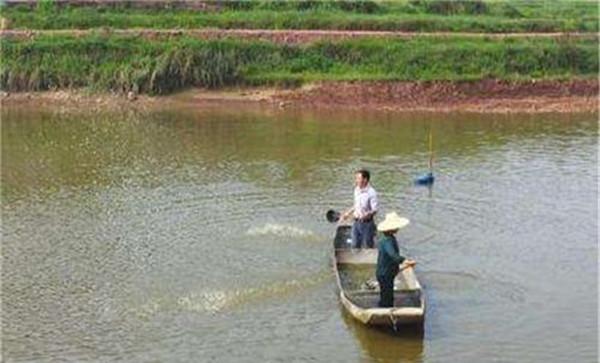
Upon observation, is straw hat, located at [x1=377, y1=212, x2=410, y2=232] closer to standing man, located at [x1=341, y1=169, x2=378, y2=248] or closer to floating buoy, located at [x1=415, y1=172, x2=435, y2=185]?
standing man, located at [x1=341, y1=169, x2=378, y2=248]

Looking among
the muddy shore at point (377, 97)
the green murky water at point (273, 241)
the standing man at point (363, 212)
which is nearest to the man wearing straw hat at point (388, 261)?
the green murky water at point (273, 241)

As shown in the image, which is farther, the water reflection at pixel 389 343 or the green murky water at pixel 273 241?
the green murky water at pixel 273 241

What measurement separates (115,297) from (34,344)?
7.14ft

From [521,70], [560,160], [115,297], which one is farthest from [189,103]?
[115,297]

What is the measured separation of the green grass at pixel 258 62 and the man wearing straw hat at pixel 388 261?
24.8 metres

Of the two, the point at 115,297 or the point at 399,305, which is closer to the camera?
the point at 399,305

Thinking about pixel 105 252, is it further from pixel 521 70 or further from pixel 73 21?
pixel 73 21

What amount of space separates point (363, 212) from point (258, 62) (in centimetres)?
2400

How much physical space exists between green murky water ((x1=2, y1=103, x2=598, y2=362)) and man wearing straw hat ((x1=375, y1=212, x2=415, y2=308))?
2.06ft

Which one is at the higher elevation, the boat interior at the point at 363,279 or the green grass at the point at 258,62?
the green grass at the point at 258,62

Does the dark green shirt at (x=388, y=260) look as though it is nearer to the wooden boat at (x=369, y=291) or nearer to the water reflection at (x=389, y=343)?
the wooden boat at (x=369, y=291)

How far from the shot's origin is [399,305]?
596 inches

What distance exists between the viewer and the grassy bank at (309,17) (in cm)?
4444

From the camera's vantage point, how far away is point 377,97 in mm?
38469
